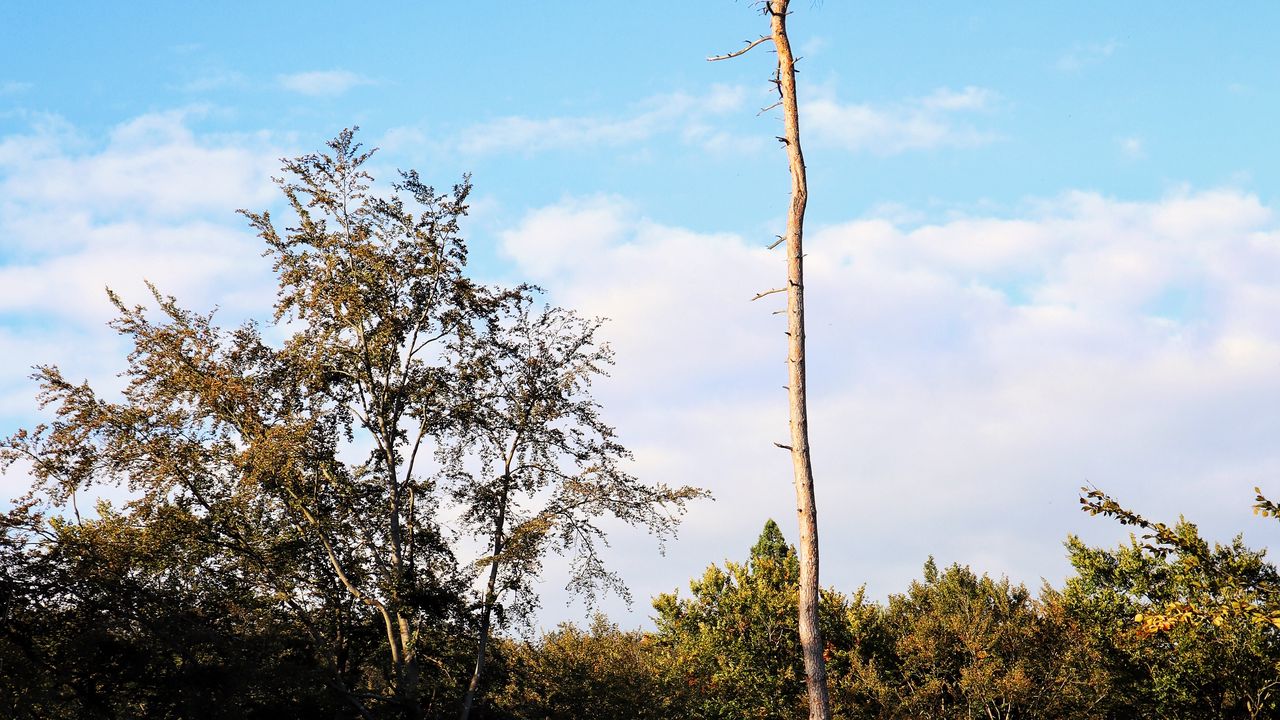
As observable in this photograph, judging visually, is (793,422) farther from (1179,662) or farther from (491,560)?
(1179,662)

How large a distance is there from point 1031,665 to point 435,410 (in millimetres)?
19272

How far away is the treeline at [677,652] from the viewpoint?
17234 millimetres

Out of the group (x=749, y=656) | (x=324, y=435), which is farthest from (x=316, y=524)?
(x=749, y=656)

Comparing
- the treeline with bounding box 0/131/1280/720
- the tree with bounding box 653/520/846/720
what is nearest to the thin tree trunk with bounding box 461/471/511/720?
the treeline with bounding box 0/131/1280/720

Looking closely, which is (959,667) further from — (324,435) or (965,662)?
(324,435)

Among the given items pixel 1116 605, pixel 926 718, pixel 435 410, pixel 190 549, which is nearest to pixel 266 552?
pixel 190 549

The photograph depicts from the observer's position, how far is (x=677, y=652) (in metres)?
38.8

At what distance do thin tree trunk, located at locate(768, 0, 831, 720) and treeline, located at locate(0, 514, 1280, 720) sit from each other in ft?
13.6

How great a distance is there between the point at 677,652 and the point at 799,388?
26156 mm

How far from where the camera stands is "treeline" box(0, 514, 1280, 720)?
1723 cm

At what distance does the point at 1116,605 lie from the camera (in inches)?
1264

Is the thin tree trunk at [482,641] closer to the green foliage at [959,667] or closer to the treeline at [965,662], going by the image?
the treeline at [965,662]

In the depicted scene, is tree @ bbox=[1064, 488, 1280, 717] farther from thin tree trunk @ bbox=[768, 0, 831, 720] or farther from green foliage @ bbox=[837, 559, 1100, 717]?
thin tree trunk @ bbox=[768, 0, 831, 720]

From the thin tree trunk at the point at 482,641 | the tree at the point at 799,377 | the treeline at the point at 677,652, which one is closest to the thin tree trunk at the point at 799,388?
the tree at the point at 799,377
